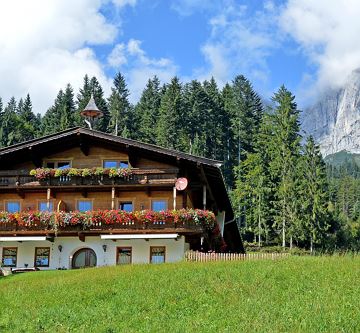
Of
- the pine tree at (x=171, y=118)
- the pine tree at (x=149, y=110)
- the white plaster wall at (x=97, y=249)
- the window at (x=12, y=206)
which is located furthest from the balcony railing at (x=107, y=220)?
the pine tree at (x=149, y=110)

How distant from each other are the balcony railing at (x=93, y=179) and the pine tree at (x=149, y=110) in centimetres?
5015

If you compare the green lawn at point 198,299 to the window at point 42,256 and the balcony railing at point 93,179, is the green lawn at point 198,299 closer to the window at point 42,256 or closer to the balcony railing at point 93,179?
the window at point 42,256

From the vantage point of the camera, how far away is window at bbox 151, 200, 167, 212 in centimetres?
3278

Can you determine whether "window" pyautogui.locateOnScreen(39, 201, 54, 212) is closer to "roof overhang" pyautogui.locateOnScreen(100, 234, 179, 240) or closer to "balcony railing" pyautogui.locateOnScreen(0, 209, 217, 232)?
"balcony railing" pyautogui.locateOnScreen(0, 209, 217, 232)

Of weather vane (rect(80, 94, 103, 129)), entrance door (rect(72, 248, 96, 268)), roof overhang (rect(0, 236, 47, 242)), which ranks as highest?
weather vane (rect(80, 94, 103, 129))

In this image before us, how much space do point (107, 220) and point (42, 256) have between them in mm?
4531

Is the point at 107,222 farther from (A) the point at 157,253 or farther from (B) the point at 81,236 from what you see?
(A) the point at 157,253

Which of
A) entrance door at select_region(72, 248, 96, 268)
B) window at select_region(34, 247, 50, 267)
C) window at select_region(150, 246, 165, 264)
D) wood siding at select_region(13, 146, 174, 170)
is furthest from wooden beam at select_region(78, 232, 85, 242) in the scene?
wood siding at select_region(13, 146, 174, 170)

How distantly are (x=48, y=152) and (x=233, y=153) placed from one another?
5508 centimetres

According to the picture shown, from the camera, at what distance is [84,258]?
32.3 m

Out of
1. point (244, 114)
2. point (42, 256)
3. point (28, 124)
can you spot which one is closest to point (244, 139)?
point (244, 114)

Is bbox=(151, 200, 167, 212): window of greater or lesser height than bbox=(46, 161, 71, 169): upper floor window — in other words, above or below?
below

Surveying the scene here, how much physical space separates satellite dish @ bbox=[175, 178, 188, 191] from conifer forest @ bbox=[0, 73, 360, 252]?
31.9 metres

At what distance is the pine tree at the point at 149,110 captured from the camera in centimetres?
8534
